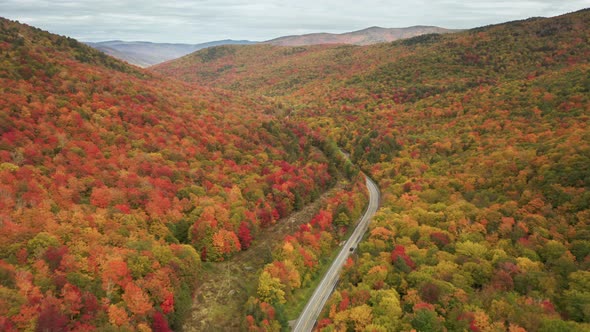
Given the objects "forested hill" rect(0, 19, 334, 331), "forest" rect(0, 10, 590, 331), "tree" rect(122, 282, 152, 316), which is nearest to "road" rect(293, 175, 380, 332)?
"forest" rect(0, 10, 590, 331)

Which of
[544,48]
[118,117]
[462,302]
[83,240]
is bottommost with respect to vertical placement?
[462,302]

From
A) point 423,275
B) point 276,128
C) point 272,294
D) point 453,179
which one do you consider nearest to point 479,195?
point 453,179

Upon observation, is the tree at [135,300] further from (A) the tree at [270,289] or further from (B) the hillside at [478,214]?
(A) the tree at [270,289]

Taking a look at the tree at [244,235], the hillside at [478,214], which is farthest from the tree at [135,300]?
the tree at [244,235]

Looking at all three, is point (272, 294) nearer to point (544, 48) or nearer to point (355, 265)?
point (355, 265)

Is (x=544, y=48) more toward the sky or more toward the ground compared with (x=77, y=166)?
more toward the sky

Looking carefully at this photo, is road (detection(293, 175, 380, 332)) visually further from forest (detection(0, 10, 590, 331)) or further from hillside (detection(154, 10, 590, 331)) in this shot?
hillside (detection(154, 10, 590, 331))

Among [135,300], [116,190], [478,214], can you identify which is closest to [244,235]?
[116,190]
